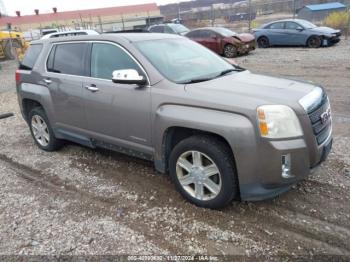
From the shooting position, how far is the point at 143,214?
12.2 ft

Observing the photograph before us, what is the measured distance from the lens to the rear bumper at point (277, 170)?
10.2 feet

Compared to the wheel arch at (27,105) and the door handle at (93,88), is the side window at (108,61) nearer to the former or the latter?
the door handle at (93,88)

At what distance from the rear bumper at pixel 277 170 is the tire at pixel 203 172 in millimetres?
181

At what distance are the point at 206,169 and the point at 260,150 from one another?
65 centimetres

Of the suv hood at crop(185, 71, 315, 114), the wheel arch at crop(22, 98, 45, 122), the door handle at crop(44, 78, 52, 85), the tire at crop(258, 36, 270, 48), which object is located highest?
the suv hood at crop(185, 71, 315, 114)

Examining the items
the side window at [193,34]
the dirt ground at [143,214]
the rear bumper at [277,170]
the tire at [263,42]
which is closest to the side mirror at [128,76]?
the dirt ground at [143,214]

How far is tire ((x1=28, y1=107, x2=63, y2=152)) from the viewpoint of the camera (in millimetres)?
5520

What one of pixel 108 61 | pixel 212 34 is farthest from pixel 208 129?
pixel 212 34

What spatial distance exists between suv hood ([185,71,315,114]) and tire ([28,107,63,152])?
286 centimetres

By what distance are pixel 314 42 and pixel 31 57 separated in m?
Answer: 14.9

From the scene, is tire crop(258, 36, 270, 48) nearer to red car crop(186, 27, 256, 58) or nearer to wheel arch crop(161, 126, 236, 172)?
red car crop(186, 27, 256, 58)

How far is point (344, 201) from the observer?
3707 millimetres

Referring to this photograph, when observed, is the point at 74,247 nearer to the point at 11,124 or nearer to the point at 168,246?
the point at 168,246

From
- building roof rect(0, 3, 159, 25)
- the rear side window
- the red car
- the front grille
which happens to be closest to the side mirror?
the front grille
